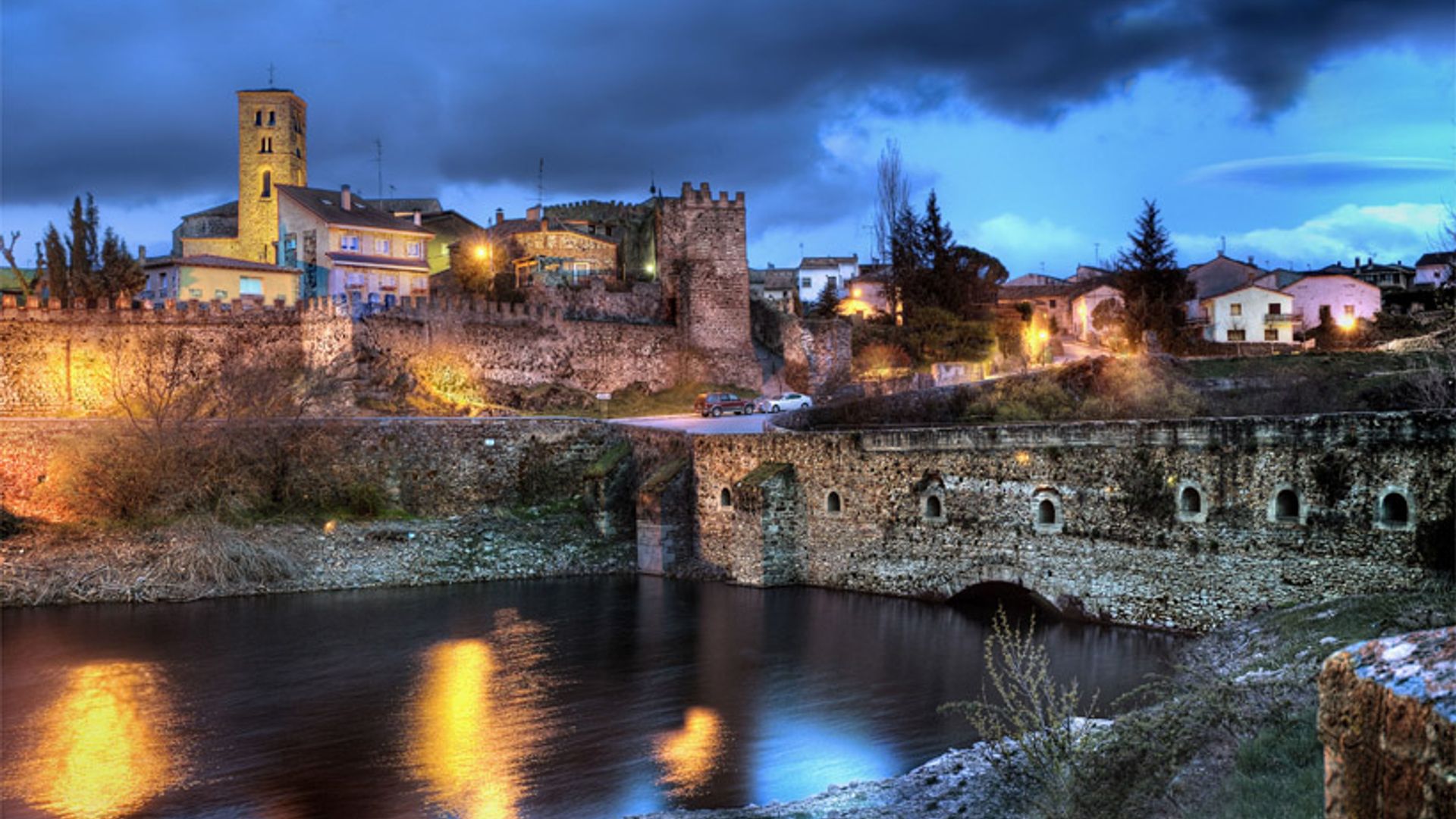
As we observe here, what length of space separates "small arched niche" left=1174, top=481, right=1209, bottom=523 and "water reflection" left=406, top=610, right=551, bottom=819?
11196 millimetres

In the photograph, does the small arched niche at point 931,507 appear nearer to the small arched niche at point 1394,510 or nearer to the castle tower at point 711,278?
the small arched niche at point 1394,510

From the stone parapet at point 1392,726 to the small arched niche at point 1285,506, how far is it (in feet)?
51.1

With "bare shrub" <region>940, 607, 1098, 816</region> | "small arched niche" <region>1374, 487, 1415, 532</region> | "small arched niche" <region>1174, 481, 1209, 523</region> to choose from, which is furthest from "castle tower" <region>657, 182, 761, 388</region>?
"bare shrub" <region>940, 607, 1098, 816</region>

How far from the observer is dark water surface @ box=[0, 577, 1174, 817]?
14.8m

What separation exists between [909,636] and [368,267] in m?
42.9

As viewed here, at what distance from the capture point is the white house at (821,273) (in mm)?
90875

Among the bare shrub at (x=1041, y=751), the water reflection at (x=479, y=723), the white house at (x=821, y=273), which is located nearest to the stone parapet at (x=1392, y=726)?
the bare shrub at (x=1041, y=751)

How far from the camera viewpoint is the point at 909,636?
22.0 m

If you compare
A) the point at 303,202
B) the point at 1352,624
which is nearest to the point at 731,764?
the point at 1352,624

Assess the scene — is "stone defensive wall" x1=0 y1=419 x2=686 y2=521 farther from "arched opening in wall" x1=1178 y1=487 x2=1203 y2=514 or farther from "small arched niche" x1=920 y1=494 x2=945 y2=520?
"arched opening in wall" x1=1178 y1=487 x2=1203 y2=514

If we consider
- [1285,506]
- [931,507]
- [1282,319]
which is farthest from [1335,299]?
[1285,506]

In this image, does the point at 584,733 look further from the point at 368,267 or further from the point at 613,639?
the point at 368,267

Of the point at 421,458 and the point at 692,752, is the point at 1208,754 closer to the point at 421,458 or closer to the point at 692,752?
the point at 692,752

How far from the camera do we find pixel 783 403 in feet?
147
